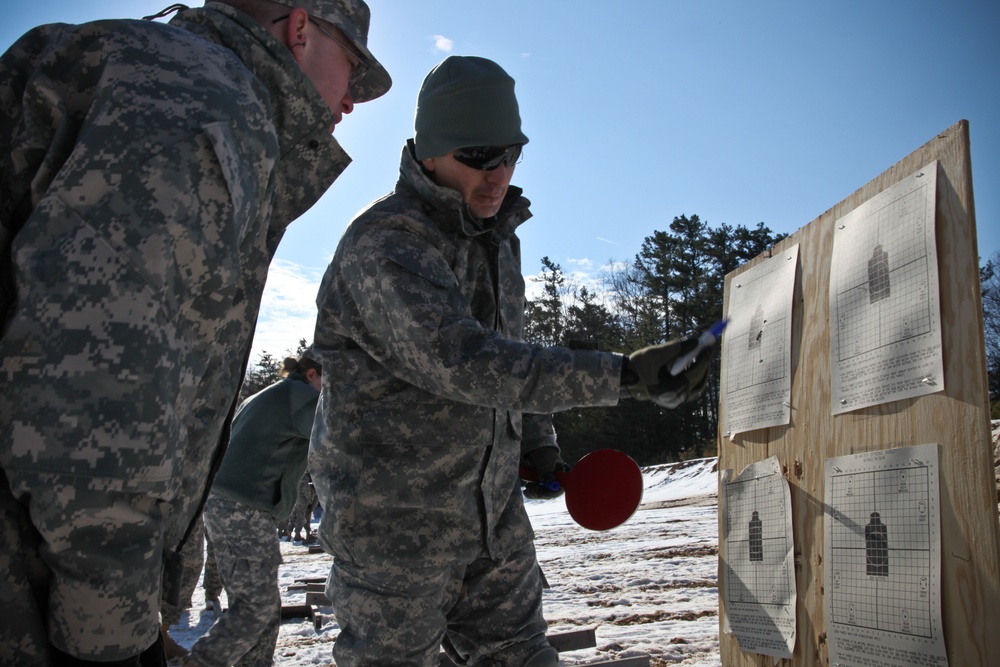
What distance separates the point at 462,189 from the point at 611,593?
4.68 m

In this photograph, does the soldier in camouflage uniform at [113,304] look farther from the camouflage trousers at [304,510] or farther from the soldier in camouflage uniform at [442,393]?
the camouflage trousers at [304,510]

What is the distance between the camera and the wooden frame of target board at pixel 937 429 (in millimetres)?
2209

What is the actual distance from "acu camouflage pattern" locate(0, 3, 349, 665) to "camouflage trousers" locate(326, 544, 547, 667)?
3.61 feet

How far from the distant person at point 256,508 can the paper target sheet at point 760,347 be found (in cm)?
245

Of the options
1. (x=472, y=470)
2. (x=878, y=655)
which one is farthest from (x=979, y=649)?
(x=472, y=470)

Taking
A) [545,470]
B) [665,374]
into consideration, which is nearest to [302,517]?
[545,470]

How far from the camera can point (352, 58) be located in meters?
1.85

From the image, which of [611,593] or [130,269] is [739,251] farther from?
[130,269]

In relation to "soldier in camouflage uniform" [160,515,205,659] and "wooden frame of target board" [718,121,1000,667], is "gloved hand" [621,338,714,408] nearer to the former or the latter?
"wooden frame of target board" [718,121,1000,667]

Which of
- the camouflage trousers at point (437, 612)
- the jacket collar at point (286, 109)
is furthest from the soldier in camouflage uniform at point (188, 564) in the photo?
the camouflage trousers at point (437, 612)

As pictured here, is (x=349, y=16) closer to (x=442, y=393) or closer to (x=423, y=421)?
(x=442, y=393)

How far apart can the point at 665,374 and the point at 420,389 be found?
0.74 meters

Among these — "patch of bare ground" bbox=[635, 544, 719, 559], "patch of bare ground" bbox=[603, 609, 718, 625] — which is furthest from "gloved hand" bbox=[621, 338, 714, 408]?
"patch of bare ground" bbox=[635, 544, 719, 559]

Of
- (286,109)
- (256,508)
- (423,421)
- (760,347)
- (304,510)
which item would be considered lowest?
(304,510)
